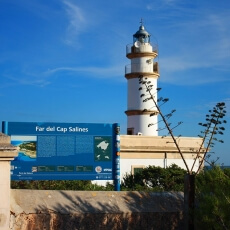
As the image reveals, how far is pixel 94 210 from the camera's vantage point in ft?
15.9

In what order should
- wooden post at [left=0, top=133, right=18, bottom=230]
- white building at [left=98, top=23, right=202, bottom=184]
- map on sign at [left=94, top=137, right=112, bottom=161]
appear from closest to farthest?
wooden post at [left=0, top=133, right=18, bottom=230], map on sign at [left=94, top=137, right=112, bottom=161], white building at [left=98, top=23, right=202, bottom=184]

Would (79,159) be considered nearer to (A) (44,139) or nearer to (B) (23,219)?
(A) (44,139)

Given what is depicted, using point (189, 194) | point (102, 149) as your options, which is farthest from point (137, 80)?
point (189, 194)

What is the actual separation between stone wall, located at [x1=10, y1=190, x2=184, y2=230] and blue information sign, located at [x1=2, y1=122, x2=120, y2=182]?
7963 mm

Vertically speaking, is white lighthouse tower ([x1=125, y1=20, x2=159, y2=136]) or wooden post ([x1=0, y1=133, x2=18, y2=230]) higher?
white lighthouse tower ([x1=125, y1=20, x2=159, y2=136])

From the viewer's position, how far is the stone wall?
461 cm

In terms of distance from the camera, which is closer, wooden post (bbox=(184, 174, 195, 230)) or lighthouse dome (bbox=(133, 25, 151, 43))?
wooden post (bbox=(184, 174, 195, 230))

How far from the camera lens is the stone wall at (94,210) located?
461 cm

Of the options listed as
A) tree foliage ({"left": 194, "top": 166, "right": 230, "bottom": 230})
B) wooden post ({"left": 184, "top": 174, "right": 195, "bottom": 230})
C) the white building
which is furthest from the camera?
the white building

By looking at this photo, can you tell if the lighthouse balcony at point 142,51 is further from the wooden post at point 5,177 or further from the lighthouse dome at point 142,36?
the wooden post at point 5,177

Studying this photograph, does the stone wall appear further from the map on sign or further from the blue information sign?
the map on sign

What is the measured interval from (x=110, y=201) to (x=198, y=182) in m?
1.03

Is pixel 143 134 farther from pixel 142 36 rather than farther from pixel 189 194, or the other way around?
pixel 189 194

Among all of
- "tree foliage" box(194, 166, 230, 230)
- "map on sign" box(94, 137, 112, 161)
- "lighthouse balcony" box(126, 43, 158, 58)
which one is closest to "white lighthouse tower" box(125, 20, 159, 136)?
"lighthouse balcony" box(126, 43, 158, 58)
